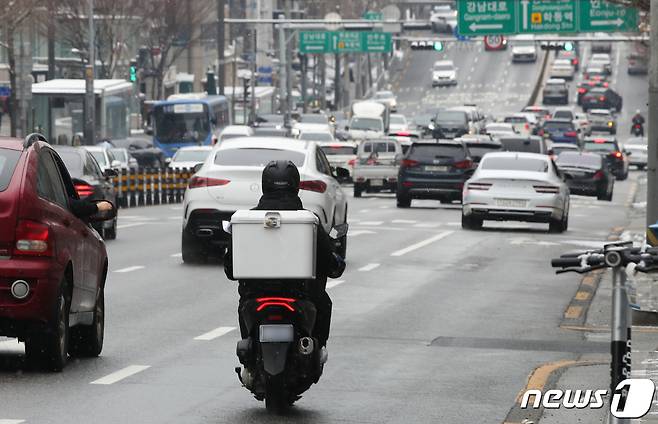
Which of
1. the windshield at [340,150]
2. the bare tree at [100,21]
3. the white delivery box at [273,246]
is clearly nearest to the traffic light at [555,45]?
the bare tree at [100,21]

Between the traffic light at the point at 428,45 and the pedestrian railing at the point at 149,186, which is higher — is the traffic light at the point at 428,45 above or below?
above

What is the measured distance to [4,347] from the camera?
14461 mm

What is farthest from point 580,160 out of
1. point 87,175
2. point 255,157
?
point 255,157

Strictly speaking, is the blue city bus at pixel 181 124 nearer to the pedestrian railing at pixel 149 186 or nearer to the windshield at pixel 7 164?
the pedestrian railing at pixel 149 186

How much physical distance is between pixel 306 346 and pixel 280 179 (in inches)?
40.7

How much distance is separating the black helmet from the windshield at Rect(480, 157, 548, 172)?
928 inches

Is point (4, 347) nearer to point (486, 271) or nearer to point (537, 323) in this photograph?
point (537, 323)

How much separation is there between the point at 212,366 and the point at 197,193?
10.6m

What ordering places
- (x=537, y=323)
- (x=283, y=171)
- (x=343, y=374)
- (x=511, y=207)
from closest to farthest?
1. (x=283, y=171)
2. (x=343, y=374)
3. (x=537, y=323)
4. (x=511, y=207)

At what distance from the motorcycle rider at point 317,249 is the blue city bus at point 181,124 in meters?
62.4

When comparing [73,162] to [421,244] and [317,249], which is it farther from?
[317,249]

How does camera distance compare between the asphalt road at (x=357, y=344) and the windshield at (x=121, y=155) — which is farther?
the windshield at (x=121, y=155)

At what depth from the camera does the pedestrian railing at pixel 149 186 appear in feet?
146

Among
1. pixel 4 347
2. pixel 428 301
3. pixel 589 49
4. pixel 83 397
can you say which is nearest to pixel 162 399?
pixel 83 397
